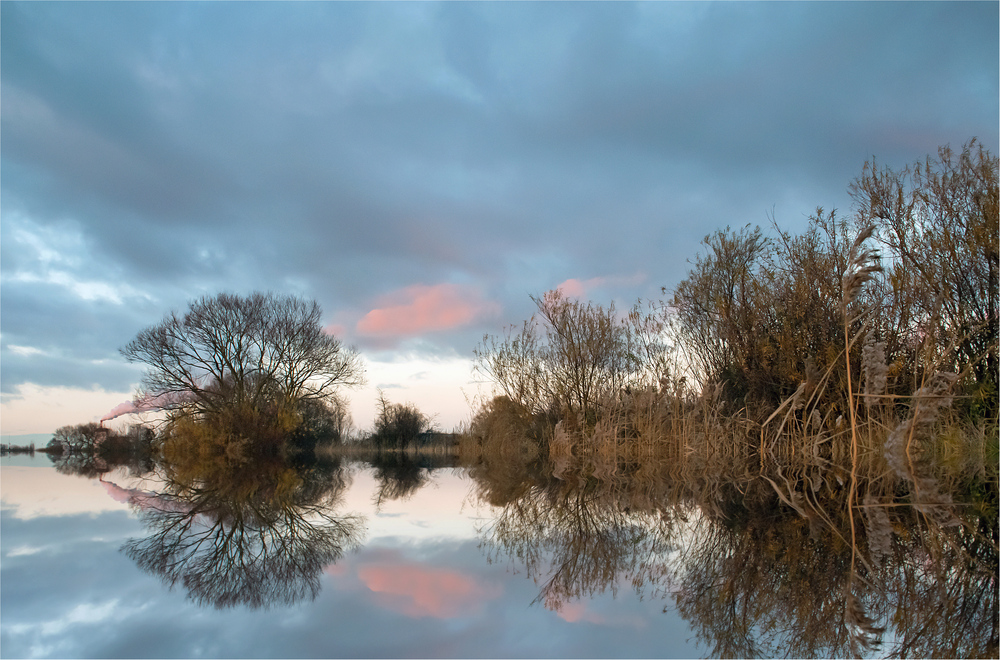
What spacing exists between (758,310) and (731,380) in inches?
67.0

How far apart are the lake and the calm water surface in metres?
0.01

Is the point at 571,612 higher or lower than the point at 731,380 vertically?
lower

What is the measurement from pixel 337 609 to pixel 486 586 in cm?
75

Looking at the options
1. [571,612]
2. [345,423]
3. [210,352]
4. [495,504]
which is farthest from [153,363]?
[571,612]

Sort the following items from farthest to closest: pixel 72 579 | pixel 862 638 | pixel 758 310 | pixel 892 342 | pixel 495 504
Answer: pixel 758 310 → pixel 892 342 → pixel 495 504 → pixel 72 579 → pixel 862 638

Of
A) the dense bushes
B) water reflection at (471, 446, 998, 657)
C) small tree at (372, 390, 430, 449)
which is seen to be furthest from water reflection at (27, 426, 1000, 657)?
small tree at (372, 390, 430, 449)

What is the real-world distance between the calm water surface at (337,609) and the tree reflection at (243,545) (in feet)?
0.09

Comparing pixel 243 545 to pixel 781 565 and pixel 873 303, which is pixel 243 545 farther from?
pixel 873 303

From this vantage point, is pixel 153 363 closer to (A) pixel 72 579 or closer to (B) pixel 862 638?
(A) pixel 72 579

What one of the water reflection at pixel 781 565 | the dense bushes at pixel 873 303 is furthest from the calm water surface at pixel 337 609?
the dense bushes at pixel 873 303

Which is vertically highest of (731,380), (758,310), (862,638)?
(758,310)

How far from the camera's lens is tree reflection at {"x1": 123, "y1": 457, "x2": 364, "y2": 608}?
3139 millimetres

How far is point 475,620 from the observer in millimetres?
2578

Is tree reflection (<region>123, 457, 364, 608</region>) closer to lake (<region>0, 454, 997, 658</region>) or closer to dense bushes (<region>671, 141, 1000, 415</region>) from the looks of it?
lake (<region>0, 454, 997, 658</region>)
